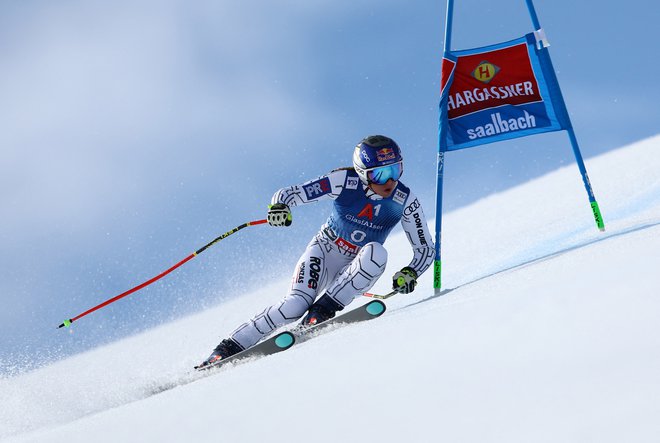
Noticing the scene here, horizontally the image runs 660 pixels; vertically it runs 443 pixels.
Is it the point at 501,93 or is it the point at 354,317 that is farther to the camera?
the point at 501,93

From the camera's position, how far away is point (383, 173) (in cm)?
584

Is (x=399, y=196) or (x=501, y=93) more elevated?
(x=501, y=93)

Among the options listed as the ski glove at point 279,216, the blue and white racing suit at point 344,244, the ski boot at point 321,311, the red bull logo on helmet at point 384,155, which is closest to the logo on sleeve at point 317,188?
the blue and white racing suit at point 344,244

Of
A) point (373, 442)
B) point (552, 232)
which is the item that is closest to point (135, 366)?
point (552, 232)

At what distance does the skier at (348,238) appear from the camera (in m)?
5.69

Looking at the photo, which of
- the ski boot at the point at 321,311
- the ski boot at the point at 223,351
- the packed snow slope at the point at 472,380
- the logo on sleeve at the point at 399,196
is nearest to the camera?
the packed snow slope at the point at 472,380

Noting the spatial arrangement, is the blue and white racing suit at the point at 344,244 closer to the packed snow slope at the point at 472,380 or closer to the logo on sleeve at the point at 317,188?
the logo on sleeve at the point at 317,188

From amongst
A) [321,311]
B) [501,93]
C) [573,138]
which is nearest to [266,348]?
[321,311]

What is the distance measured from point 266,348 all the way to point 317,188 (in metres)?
1.45

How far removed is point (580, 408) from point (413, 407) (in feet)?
1.91

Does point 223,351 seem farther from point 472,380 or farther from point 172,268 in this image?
point 472,380

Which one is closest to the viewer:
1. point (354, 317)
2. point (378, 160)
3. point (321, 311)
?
point (354, 317)

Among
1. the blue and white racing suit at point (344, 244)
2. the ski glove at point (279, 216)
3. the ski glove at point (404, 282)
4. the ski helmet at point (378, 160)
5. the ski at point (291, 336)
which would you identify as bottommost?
the ski glove at point (404, 282)

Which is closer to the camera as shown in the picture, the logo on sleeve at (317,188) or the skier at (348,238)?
the skier at (348,238)
